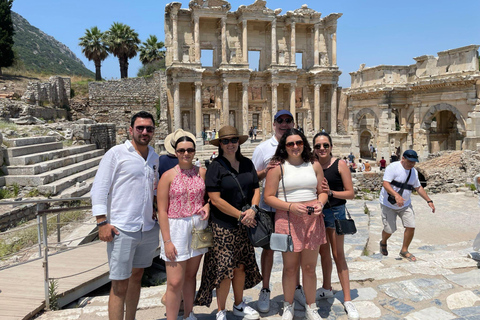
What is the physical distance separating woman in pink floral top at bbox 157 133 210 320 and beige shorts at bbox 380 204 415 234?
13.2 feet

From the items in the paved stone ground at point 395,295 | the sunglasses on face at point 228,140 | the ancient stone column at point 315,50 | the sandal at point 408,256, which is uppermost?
the ancient stone column at point 315,50

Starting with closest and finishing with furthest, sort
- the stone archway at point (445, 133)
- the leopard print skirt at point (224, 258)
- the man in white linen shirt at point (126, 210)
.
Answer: the man in white linen shirt at point (126, 210) → the leopard print skirt at point (224, 258) → the stone archway at point (445, 133)

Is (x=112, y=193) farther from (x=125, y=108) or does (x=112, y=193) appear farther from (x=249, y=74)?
(x=125, y=108)

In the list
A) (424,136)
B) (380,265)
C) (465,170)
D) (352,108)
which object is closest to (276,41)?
(352,108)

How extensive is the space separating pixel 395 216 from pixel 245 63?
909 inches

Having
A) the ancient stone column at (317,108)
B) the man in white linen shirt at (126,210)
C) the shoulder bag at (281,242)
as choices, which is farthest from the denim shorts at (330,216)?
the ancient stone column at (317,108)

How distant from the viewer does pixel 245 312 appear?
3631 millimetres

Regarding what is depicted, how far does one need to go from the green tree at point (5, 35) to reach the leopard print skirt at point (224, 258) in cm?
3593

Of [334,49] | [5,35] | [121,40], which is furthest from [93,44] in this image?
[334,49]

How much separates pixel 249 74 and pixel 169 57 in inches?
254

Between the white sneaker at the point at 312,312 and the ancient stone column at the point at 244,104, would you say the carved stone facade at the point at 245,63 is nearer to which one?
the ancient stone column at the point at 244,104

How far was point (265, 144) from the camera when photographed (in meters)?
4.34

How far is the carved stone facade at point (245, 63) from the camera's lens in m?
26.6

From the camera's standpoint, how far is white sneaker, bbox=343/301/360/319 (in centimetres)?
361
